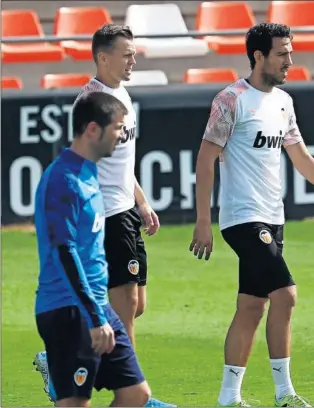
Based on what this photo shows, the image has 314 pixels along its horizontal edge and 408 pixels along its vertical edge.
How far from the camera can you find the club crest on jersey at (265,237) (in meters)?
6.76

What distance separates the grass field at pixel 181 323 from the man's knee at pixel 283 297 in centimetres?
63

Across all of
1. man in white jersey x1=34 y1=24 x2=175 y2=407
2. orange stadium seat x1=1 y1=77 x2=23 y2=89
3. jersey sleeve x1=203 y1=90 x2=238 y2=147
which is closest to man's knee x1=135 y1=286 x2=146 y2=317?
man in white jersey x1=34 y1=24 x2=175 y2=407

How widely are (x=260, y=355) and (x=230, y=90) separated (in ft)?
7.44

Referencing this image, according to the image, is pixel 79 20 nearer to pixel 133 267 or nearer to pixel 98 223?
pixel 133 267

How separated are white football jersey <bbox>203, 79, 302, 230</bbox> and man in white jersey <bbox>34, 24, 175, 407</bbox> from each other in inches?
19.4

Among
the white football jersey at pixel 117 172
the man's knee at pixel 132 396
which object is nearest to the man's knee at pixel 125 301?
the white football jersey at pixel 117 172

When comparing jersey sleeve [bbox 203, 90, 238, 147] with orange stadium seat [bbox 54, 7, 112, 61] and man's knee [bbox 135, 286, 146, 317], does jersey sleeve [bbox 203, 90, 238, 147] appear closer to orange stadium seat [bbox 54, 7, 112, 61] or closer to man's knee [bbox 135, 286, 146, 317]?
man's knee [bbox 135, 286, 146, 317]

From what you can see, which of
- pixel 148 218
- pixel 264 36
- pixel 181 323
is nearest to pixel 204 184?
pixel 148 218

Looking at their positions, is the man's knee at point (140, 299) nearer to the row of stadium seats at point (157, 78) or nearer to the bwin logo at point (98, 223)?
the bwin logo at point (98, 223)

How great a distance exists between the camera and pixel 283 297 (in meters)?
Answer: 6.73

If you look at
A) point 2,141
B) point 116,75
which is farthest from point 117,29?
point 2,141

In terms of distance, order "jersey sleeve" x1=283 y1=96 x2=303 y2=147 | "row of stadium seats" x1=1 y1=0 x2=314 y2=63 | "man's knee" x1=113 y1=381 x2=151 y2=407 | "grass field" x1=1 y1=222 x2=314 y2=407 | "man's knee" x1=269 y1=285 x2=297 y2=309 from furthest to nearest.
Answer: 1. "row of stadium seats" x1=1 y1=0 x2=314 y2=63
2. "grass field" x1=1 y1=222 x2=314 y2=407
3. "jersey sleeve" x1=283 y1=96 x2=303 y2=147
4. "man's knee" x1=269 y1=285 x2=297 y2=309
5. "man's knee" x1=113 y1=381 x2=151 y2=407

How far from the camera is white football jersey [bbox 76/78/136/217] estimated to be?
6957 mm

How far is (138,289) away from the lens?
7.27m
